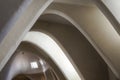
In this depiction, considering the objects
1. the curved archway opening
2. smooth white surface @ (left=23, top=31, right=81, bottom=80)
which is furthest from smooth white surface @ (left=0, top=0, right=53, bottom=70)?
smooth white surface @ (left=23, top=31, right=81, bottom=80)

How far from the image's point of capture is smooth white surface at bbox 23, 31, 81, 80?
7.60m

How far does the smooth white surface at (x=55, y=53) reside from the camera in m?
7.60

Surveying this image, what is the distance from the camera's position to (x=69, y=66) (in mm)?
8008

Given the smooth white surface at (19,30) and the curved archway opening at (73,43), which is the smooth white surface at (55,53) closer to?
the curved archway opening at (73,43)

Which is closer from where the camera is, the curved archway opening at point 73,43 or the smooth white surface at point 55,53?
the curved archway opening at point 73,43

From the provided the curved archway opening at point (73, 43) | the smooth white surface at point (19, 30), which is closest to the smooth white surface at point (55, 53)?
the curved archway opening at point (73, 43)

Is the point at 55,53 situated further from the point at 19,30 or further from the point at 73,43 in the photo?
the point at 19,30

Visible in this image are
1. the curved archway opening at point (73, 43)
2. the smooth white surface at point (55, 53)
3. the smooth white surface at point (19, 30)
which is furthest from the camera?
the smooth white surface at point (55, 53)

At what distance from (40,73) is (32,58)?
3.34ft

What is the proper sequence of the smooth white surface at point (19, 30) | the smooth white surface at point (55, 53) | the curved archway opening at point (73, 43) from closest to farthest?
the smooth white surface at point (19, 30) → the curved archway opening at point (73, 43) → the smooth white surface at point (55, 53)

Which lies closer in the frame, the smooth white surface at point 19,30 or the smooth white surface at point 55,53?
the smooth white surface at point 19,30

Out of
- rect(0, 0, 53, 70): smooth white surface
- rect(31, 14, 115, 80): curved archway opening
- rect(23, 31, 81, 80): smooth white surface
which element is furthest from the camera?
rect(23, 31, 81, 80): smooth white surface

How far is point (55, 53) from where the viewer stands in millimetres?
8008

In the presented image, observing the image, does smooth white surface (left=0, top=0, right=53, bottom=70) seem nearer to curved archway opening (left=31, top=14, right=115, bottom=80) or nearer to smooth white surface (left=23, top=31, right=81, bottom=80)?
curved archway opening (left=31, top=14, right=115, bottom=80)
